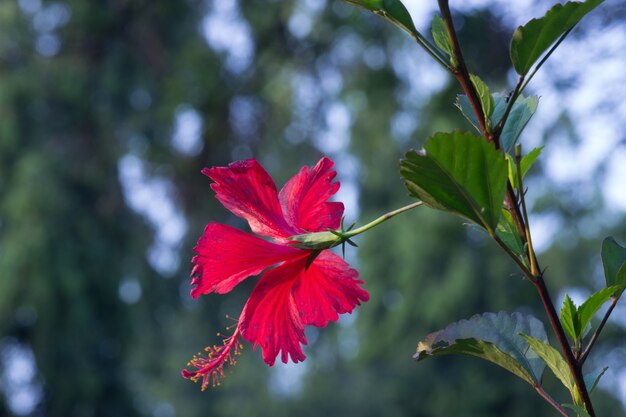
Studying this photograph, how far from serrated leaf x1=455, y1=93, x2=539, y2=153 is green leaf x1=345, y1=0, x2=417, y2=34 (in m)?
0.07

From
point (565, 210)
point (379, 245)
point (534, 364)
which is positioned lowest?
point (534, 364)

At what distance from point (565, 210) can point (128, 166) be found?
3923mm

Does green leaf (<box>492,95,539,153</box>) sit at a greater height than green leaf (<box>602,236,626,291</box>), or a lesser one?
greater

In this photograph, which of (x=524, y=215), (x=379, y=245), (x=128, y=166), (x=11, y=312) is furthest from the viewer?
(x=379, y=245)

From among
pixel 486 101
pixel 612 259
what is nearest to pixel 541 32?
pixel 486 101

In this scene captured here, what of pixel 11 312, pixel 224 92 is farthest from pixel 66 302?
pixel 224 92

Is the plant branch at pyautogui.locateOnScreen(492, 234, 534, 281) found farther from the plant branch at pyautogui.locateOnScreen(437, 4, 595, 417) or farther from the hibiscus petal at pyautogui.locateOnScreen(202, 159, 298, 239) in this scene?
the hibiscus petal at pyautogui.locateOnScreen(202, 159, 298, 239)

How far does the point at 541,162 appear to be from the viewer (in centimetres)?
696

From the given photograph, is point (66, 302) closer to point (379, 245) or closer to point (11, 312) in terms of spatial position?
point (11, 312)

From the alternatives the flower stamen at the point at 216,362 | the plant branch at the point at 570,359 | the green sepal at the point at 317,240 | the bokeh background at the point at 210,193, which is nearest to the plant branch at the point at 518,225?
the plant branch at the point at 570,359

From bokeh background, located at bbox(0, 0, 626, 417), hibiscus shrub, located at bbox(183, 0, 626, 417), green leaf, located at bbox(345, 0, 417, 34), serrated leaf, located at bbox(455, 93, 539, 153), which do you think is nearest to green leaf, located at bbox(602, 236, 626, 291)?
hibiscus shrub, located at bbox(183, 0, 626, 417)

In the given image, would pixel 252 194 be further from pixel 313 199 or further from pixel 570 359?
pixel 570 359

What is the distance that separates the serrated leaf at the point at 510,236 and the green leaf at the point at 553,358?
6 centimetres

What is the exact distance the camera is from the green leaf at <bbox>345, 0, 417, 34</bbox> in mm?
566
